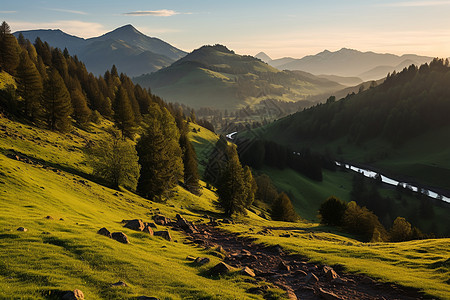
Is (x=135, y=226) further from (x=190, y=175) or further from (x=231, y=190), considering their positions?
(x=190, y=175)

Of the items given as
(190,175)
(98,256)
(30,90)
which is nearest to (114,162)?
(190,175)

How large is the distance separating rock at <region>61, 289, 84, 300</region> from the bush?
80603mm

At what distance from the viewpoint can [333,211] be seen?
84625 millimetres

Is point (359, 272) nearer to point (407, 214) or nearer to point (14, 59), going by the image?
point (14, 59)

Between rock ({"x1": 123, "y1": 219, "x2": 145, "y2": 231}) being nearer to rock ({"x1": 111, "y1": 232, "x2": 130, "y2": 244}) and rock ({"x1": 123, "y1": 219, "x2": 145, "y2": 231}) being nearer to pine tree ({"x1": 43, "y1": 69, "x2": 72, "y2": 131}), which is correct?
rock ({"x1": 111, "y1": 232, "x2": 130, "y2": 244})

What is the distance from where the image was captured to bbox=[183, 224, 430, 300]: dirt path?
23156 millimetres

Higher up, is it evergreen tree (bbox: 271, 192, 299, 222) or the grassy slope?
the grassy slope

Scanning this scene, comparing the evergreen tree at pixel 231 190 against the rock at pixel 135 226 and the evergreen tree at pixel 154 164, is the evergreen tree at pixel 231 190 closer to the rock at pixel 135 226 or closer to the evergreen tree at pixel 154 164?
the evergreen tree at pixel 154 164

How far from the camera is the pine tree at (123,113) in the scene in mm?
95812

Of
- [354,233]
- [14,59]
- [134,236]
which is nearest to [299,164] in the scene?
[354,233]

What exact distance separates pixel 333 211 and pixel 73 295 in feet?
267

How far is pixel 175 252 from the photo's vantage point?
28219 millimetres

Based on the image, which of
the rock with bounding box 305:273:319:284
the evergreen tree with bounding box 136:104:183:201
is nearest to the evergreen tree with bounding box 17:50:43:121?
the evergreen tree with bounding box 136:104:183:201

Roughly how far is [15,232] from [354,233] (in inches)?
2988
